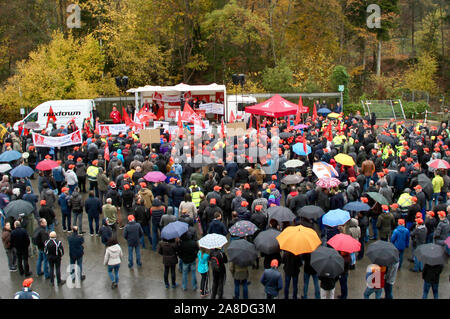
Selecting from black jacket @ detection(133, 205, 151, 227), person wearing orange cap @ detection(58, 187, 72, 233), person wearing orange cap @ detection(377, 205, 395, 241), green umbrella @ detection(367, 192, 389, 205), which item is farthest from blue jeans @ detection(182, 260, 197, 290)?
green umbrella @ detection(367, 192, 389, 205)

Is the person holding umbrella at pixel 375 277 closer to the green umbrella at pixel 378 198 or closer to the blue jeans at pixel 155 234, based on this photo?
the green umbrella at pixel 378 198

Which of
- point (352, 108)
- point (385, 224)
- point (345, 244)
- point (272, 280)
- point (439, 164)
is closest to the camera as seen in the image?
point (272, 280)

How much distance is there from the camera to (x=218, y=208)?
11.3m

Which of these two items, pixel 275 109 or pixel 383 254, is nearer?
pixel 383 254

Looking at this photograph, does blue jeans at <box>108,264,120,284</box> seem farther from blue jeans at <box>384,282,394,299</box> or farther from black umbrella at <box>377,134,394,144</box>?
black umbrella at <box>377,134,394,144</box>

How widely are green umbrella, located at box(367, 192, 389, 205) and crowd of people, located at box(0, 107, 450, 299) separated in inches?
8.4

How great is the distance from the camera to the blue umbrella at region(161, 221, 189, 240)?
31.4 ft

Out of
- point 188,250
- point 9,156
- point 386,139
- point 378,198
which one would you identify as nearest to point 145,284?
point 188,250

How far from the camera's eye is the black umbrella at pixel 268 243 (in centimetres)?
923

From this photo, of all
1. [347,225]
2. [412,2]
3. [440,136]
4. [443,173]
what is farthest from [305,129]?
[412,2]

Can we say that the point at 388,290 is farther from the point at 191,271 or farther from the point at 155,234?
the point at 155,234

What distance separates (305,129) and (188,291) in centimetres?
1354

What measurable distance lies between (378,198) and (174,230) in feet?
16.3

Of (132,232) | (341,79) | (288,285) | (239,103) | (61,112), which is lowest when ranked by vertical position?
(288,285)
